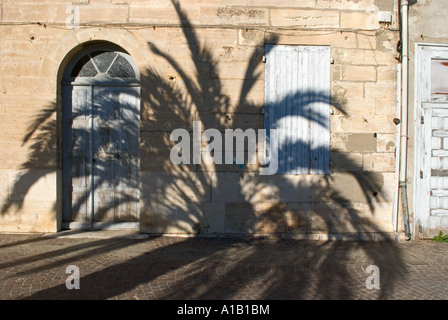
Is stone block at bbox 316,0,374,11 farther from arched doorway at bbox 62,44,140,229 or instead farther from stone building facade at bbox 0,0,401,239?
arched doorway at bbox 62,44,140,229

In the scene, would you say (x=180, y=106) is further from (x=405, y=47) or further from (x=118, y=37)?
(x=405, y=47)

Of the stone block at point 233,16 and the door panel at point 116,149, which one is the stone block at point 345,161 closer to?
the stone block at point 233,16

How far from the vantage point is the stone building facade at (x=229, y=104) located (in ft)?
18.8

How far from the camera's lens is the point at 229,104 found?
18.9ft

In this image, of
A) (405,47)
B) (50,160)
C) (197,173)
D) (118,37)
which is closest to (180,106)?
(197,173)

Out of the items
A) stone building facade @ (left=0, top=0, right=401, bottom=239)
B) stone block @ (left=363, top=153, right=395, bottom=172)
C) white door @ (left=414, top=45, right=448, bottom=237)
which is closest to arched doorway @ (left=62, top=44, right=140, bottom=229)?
stone building facade @ (left=0, top=0, right=401, bottom=239)

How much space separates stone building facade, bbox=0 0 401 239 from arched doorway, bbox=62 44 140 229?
0.73 ft

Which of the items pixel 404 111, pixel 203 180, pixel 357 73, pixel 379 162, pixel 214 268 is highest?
pixel 357 73

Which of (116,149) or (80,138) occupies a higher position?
(80,138)

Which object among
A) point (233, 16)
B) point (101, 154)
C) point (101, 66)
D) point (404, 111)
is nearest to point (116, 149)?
point (101, 154)

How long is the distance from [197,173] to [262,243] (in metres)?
1.67

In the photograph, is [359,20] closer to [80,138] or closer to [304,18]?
[304,18]

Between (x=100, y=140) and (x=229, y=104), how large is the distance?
252cm

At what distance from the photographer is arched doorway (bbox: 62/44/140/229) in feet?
19.6
